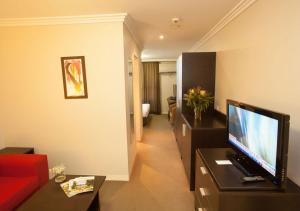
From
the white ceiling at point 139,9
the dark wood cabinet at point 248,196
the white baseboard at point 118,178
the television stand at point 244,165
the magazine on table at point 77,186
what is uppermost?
the white ceiling at point 139,9

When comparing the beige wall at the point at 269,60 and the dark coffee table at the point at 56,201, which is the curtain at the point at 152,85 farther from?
the dark coffee table at the point at 56,201

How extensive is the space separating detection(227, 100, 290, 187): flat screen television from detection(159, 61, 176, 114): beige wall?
21.1 feet

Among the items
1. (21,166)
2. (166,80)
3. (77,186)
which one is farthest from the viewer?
(166,80)

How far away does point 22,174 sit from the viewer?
89.2 inches

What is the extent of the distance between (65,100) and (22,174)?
112 centimetres

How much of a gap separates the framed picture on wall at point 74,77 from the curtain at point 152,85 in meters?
5.51

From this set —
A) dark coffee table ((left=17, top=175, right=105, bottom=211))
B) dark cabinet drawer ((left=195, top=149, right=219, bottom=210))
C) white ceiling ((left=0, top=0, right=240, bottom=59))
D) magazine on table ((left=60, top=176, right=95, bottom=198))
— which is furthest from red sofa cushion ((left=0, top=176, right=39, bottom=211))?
white ceiling ((left=0, top=0, right=240, bottom=59))

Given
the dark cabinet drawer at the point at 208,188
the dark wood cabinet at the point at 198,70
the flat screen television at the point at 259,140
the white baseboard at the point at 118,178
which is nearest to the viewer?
the flat screen television at the point at 259,140

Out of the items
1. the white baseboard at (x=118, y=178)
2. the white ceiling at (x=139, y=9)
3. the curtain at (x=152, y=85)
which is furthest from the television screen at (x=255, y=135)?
the curtain at (x=152, y=85)

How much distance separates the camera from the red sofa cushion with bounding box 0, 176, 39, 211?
1801 mm

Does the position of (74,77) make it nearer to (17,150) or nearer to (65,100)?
(65,100)

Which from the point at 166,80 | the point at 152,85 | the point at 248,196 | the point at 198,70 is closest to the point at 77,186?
the point at 248,196

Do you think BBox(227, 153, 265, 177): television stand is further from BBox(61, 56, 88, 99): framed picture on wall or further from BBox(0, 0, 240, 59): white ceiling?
BBox(61, 56, 88, 99): framed picture on wall

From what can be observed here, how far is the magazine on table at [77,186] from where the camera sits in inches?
70.6
